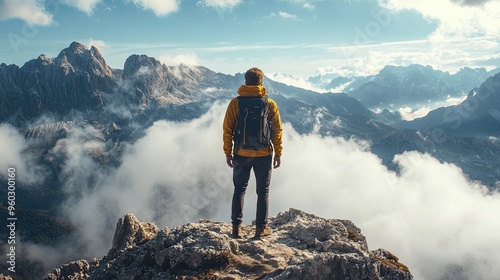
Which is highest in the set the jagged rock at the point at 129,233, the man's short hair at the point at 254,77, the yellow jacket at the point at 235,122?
the man's short hair at the point at 254,77

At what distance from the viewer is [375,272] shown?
40.5ft

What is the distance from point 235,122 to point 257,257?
5866 mm

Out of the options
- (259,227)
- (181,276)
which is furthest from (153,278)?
(259,227)

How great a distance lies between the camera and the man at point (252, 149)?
14.7 m

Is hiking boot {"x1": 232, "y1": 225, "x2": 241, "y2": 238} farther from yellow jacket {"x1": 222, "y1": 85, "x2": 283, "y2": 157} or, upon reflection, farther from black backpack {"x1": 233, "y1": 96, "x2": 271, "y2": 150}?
black backpack {"x1": 233, "y1": 96, "x2": 271, "y2": 150}

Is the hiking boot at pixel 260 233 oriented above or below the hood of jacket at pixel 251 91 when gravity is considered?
below

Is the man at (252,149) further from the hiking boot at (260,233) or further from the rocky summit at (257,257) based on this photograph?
the rocky summit at (257,257)

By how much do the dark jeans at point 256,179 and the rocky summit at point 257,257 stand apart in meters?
1.10

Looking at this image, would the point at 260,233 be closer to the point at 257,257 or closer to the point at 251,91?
the point at 257,257

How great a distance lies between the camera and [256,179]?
15.5 metres

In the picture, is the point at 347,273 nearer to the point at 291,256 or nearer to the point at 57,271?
the point at 291,256

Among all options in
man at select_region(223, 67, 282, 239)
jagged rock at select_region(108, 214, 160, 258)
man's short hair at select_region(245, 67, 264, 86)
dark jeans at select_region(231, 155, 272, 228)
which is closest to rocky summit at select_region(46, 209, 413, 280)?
dark jeans at select_region(231, 155, 272, 228)

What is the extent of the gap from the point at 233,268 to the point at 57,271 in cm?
2545

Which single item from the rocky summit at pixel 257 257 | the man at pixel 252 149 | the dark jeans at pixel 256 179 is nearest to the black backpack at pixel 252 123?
the man at pixel 252 149
